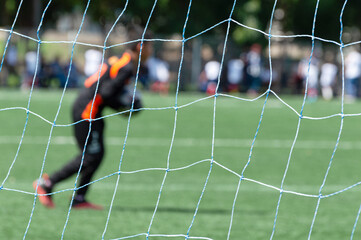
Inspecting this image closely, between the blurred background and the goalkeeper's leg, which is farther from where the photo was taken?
the blurred background

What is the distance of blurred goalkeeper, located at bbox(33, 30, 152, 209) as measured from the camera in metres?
6.96

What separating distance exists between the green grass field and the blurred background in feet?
35.6

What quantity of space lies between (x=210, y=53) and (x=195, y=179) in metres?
22.6

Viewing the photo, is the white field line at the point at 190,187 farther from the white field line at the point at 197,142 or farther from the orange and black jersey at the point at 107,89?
the white field line at the point at 197,142

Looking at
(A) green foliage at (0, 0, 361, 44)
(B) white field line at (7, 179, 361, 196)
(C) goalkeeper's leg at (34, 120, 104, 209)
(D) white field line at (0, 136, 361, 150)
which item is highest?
(A) green foliage at (0, 0, 361, 44)

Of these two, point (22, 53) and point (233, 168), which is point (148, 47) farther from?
point (22, 53)

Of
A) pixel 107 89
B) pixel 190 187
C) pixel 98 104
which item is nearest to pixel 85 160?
pixel 98 104

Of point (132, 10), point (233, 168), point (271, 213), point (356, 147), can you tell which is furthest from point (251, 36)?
point (271, 213)

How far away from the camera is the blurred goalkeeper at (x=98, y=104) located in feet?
22.8

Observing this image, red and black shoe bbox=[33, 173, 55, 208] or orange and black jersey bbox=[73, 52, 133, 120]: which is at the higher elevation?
orange and black jersey bbox=[73, 52, 133, 120]

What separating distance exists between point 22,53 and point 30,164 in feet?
68.3

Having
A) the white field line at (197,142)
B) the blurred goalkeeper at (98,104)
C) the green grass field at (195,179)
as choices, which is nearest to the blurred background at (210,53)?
the green grass field at (195,179)

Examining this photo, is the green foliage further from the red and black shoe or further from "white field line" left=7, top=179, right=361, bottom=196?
the red and black shoe

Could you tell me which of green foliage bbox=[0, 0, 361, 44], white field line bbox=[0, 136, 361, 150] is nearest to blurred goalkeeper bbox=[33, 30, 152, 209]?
white field line bbox=[0, 136, 361, 150]
